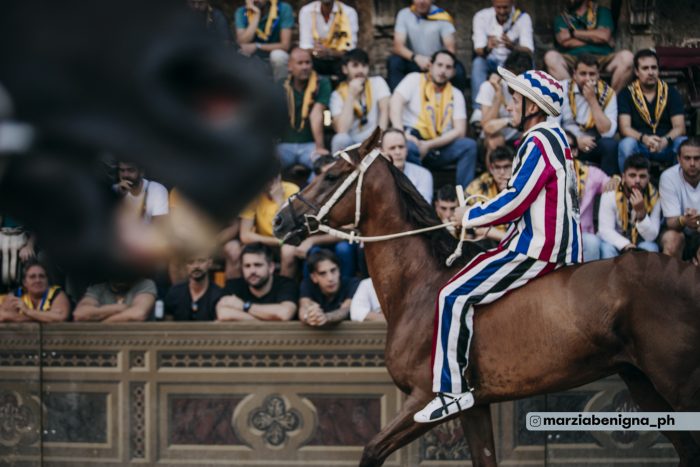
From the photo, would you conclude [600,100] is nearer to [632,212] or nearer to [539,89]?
[632,212]

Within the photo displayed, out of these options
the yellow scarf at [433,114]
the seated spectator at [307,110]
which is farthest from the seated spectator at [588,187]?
the seated spectator at [307,110]

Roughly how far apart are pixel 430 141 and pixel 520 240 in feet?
10.1

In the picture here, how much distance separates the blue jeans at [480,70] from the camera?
974cm

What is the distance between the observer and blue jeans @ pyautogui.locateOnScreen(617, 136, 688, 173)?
8.96m

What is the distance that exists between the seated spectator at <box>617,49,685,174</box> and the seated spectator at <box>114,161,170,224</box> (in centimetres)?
821

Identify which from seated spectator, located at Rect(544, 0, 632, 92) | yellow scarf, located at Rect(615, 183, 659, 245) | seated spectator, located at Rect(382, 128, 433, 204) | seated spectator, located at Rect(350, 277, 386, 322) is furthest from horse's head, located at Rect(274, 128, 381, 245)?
seated spectator, located at Rect(544, 0, 632, 92)

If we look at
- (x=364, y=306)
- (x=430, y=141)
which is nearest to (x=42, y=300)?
(x=364, y=306)

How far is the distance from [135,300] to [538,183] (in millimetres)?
3175

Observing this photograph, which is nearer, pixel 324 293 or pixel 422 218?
pixel 422 218

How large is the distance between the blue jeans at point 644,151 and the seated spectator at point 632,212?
46cm

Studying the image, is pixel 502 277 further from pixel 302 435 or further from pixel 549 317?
pixel 302 435

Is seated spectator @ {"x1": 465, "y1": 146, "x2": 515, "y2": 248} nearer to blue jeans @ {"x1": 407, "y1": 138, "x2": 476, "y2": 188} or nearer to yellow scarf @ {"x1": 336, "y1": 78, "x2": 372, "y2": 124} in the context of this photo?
blue jeans @ {"x1": 407, "y1": 138, "x2": 476, "y2": 188}

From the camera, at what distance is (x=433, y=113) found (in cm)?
929

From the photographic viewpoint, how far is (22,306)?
818 centimetres
